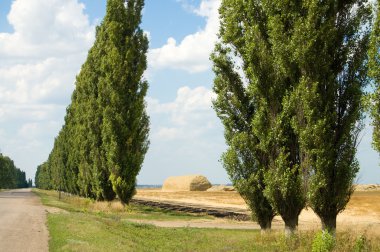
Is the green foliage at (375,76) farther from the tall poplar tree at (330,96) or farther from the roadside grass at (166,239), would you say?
the roadside grass at (166,239)

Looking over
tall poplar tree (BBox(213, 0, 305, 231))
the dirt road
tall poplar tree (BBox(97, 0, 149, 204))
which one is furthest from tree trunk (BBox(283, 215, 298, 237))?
tall poplar tree (BBox(97, 0, 149, 204))

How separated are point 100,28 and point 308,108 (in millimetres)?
36481

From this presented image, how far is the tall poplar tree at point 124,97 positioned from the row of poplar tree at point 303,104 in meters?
18.3

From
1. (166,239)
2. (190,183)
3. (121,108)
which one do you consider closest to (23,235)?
(166,239)

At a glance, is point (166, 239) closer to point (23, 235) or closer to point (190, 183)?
point (23, 235)

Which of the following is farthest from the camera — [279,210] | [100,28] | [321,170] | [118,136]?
[100,28]

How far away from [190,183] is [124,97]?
6483 cm

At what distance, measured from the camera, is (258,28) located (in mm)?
19781

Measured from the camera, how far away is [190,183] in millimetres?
100875

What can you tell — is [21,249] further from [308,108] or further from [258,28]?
[258,28]

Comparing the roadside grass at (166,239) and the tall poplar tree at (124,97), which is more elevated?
the tall poplar tree at (124,97)

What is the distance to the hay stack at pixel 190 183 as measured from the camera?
100975 mm

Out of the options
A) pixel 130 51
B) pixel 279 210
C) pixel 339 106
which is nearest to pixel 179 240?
pixel 279 210

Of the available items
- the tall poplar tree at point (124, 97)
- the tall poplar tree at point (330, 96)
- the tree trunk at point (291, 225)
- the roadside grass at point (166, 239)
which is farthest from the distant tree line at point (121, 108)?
the tall poplar tree at point (330, 96)
